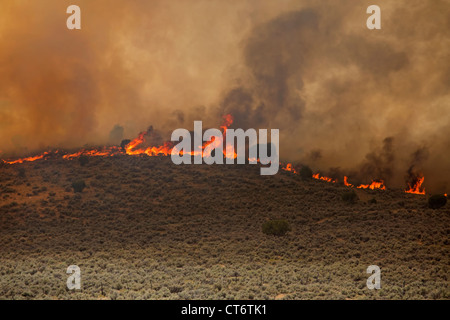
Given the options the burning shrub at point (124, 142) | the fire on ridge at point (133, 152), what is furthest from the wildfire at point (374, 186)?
the burning shrub at point (124, 142)

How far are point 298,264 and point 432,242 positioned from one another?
17.1 m

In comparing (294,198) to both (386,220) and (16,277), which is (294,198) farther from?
(16,277)

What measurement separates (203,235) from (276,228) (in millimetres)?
9294

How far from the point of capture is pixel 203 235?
52.4 metres

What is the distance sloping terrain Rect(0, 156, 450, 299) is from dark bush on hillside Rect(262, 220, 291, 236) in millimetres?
965

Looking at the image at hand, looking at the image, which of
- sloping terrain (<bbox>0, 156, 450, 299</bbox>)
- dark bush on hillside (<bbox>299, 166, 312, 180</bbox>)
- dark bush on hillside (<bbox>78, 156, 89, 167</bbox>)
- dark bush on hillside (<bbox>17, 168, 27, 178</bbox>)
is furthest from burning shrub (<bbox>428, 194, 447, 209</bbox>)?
dark bush on hillside (<bbox>17, 168, 27, 178</bbox>)

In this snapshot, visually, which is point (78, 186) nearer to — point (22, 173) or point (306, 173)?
point (22, 173)

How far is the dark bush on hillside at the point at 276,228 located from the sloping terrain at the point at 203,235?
0.97 metres

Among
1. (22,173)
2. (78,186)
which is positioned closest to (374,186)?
(78,186)

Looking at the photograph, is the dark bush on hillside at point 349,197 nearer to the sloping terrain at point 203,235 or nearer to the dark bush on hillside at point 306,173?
the sloping terrain at point 203,235

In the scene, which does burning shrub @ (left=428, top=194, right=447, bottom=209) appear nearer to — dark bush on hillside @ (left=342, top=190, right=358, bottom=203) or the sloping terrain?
the sloping terrain
